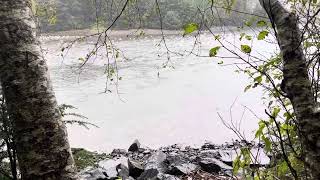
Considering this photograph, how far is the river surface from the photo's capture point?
38.1ft

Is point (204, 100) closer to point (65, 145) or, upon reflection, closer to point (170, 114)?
point (170, 114)

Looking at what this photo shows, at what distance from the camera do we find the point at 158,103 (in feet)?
47.0

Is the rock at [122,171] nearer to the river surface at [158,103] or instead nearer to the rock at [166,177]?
the rock at [166,177]

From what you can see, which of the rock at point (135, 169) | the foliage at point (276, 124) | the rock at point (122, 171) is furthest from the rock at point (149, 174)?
the foliage at point (276, 124)

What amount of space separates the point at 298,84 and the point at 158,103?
491 inches

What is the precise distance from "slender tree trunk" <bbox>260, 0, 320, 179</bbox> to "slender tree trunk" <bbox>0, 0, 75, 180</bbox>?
1.07 metres

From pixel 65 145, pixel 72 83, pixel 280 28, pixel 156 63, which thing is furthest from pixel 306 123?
pixel 156 63

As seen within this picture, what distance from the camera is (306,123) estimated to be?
185cm

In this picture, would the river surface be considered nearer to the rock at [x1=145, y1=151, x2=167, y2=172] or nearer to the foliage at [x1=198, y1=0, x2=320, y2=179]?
the rock at [x1=145, y1=151, x2=167, y2=172]

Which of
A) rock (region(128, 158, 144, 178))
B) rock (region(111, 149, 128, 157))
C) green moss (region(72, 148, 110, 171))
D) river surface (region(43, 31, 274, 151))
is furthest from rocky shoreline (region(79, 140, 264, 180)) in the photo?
rock (region(111, 149, 128, 157))

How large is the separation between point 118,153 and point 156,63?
11221 millimetres

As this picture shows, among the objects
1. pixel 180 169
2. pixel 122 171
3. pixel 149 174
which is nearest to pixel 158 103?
pixel 122 171

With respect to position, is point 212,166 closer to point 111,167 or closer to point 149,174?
point 149,174

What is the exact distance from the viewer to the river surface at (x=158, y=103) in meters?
11.6
